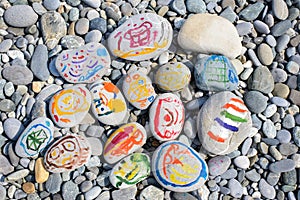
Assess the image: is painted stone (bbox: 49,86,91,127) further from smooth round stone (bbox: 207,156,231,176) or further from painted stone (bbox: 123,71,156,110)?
smooth round stone (bbox: 207,156,231,176)

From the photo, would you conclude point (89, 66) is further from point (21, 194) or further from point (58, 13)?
point (21, 194)

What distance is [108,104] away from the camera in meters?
1.33

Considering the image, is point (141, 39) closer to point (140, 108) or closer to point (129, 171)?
point (140, 108)

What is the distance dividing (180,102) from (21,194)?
18.5 inches

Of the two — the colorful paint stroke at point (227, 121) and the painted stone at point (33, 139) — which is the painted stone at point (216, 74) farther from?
the painted stone at point (33, 139)

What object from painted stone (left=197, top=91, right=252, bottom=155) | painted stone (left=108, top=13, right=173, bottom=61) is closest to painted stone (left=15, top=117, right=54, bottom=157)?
painted stone (left=108, top=13, right=173, bottom=61)

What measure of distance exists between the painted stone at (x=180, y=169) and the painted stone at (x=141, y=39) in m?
0.26

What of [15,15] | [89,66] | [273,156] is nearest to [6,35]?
[15,15]

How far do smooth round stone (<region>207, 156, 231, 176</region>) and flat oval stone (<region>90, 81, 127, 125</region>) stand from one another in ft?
0.85

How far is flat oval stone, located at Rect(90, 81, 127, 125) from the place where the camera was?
1.33 m

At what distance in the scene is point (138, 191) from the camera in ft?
4.37

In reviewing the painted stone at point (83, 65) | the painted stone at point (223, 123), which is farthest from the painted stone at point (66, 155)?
the painted stone at point (223, 123)

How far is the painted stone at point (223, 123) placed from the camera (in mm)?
1314

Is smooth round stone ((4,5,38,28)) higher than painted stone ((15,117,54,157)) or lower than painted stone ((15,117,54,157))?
higher
